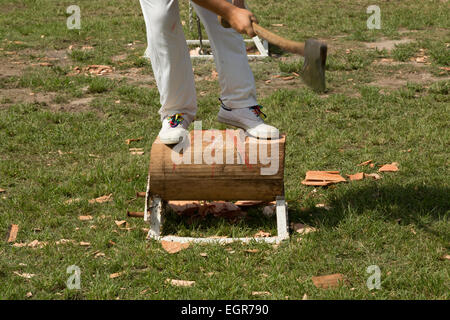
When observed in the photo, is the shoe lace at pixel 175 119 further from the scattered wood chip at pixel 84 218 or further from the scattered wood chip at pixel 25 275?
the scattered wood chip at pixel 25 275

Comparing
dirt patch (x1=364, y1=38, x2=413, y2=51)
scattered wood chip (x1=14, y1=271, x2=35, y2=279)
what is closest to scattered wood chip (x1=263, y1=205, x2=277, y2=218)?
scattered wood chip (x1=14, y1=271, x2=35, y2=279)

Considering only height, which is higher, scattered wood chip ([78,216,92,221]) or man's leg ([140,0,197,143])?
man's leg ([140,0,197,143])

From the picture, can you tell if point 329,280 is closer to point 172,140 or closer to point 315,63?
point 315,63

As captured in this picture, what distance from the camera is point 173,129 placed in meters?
4.02

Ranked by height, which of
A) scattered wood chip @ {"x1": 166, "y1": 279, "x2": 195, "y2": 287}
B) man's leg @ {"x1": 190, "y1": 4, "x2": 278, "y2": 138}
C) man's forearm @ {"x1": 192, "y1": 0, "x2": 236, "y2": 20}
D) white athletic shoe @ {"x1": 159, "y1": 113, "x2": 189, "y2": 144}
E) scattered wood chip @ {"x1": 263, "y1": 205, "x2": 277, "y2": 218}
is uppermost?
man's forearm @ {"x1": 192, "y1": 0, "x2": 236, "y2": 20}

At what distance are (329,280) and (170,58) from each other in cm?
172

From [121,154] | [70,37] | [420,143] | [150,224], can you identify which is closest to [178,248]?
[150,224]

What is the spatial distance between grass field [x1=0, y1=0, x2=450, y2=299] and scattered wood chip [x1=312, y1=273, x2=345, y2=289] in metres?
0.06

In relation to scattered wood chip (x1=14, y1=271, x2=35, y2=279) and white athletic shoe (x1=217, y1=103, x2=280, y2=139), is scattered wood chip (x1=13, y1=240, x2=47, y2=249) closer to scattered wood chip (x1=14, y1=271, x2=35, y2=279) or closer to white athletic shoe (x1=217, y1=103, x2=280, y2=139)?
scattered wood chip (x1=14, y1=271, x2=35, y2=279)

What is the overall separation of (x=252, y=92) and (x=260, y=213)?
0.86 m

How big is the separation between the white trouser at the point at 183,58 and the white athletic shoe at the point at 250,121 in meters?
0.04

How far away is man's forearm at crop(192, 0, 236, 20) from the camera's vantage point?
354 centimetres

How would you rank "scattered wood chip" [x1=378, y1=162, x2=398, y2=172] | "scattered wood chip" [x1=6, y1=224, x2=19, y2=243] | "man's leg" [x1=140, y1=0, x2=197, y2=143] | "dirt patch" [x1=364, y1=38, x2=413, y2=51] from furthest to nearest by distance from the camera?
1. "dirt patch" [x1=364, y1=38, x2=413, y2=51]
2. "scattered wood chip" [x1=378, y1=162, x2=398, y2=172]
3. "scattered wood chip" [x1=6, y1=224, x2=19, y2=243]
4. "man's leg" [x1=140, y1=0, x2=197, y2=143]

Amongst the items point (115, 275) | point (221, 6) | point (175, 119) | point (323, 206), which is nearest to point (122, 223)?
point (115, 275)
